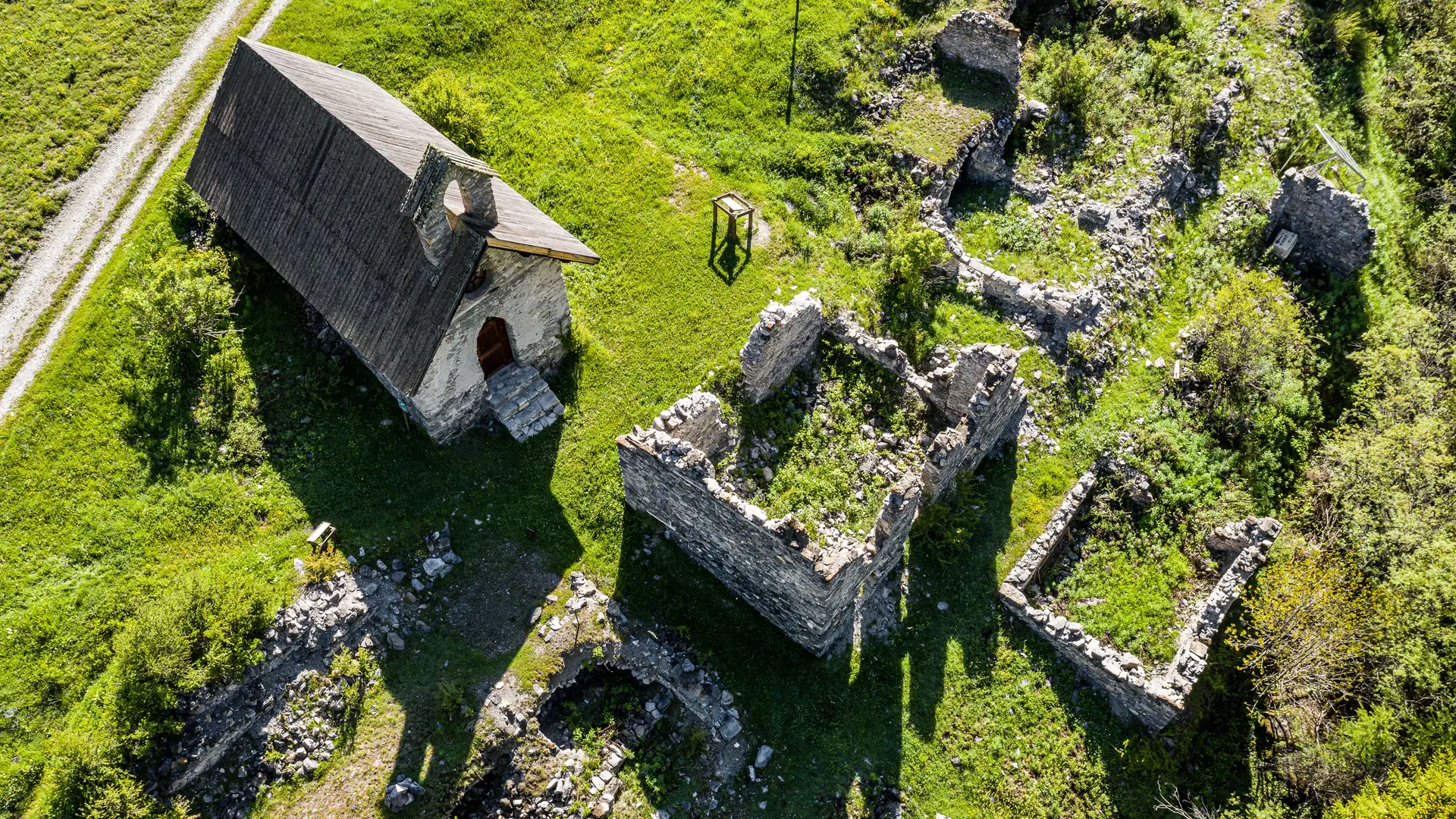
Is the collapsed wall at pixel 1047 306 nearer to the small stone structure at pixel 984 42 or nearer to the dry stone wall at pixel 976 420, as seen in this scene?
the dry stone wall at pixel 976 420

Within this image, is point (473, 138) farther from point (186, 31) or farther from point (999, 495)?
point (999, 495)

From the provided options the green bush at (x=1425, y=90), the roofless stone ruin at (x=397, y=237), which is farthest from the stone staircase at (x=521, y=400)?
the green bush at (x=1425, y=90)

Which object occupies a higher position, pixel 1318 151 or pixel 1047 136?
pixel 1318 151

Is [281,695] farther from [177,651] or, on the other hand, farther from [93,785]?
[93,785]

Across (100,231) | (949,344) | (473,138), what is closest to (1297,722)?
(949,344)

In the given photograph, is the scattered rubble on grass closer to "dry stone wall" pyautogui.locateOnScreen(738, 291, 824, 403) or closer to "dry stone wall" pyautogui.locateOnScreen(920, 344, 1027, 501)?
"dry stone wall" pyautogui.locateOnScreen(738, 291, 824, 403)

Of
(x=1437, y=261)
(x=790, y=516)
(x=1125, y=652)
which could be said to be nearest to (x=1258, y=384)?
(x=1437, y=261)
